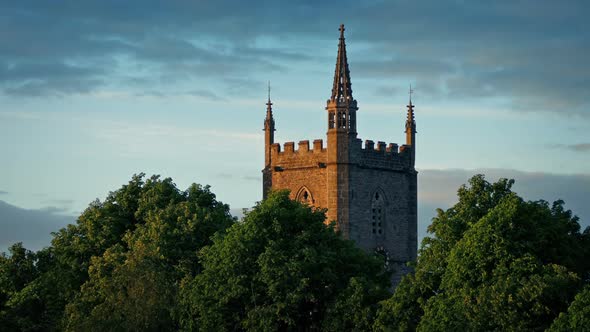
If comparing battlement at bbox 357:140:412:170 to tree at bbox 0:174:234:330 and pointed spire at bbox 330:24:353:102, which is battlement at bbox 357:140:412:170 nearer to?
pointed spire at bbox 330:24:353:102

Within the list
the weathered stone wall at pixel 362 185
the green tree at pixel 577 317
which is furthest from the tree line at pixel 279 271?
the weathered stone wall at pixel 362 185

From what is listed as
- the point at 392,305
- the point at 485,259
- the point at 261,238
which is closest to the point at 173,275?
the point at 261,238

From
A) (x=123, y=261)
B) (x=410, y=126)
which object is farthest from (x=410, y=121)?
(x=123, y=261)

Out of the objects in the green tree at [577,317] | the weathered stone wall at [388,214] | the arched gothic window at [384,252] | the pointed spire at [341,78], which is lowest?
the green tree at [577,317]

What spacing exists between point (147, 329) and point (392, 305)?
1174cm

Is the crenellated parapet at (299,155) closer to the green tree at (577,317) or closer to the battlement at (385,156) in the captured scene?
the battlement at (385,156)

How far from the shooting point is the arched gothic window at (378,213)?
3920 inches

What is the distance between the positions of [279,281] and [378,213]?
32.6 meters

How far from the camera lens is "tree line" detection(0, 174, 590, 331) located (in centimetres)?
6038

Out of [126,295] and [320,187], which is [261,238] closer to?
[126,295]

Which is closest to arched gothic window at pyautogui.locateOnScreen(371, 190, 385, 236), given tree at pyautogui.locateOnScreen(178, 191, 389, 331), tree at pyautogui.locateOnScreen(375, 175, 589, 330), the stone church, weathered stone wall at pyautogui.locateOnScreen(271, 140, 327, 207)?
the stone church

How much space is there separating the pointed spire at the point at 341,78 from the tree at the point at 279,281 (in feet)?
85.9

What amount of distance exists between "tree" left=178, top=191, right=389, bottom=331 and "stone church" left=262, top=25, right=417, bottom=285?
24526 millimetres

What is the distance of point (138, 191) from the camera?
81.2 m
